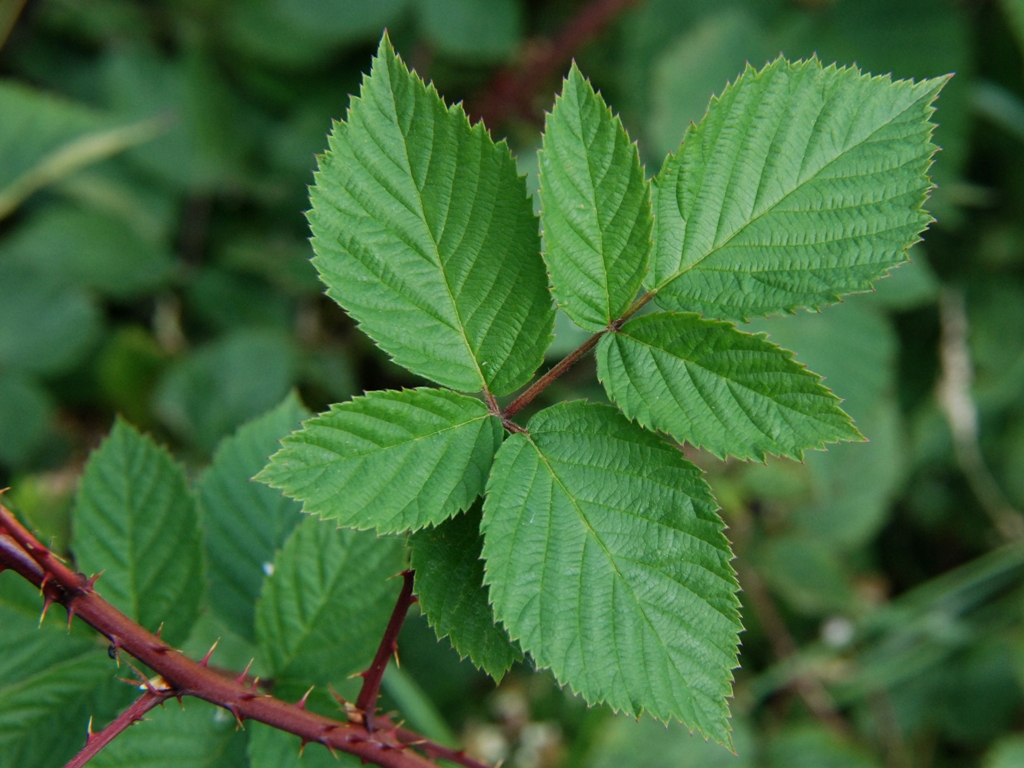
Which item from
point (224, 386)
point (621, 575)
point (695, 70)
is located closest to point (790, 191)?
point (621, 575)

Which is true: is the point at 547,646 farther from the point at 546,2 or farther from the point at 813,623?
the point at 546,2

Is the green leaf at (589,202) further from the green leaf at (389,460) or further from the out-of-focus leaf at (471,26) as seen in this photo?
the out-of-focus leaf at (471,26)

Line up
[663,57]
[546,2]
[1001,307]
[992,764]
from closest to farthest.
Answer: [992,764] → [663,57] → [1001,307] → [546,2]

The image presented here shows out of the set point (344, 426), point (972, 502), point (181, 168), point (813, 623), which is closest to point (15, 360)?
point (181, 168)

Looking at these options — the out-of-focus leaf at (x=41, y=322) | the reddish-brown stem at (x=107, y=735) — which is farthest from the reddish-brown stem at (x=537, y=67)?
the reddish-brown stem at (x=107, y=735)

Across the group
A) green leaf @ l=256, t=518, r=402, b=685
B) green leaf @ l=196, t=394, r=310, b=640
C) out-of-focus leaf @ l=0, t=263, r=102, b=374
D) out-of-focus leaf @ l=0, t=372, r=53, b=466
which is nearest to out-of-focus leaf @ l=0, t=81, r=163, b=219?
out-of-focus leaf @ l=0, t=263, r=102, b=374

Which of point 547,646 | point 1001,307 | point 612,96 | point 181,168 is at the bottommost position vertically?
point 547,646

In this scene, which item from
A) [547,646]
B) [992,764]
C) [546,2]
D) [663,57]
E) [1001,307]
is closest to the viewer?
[547,646]

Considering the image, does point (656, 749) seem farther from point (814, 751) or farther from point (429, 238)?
point (429, 238)
